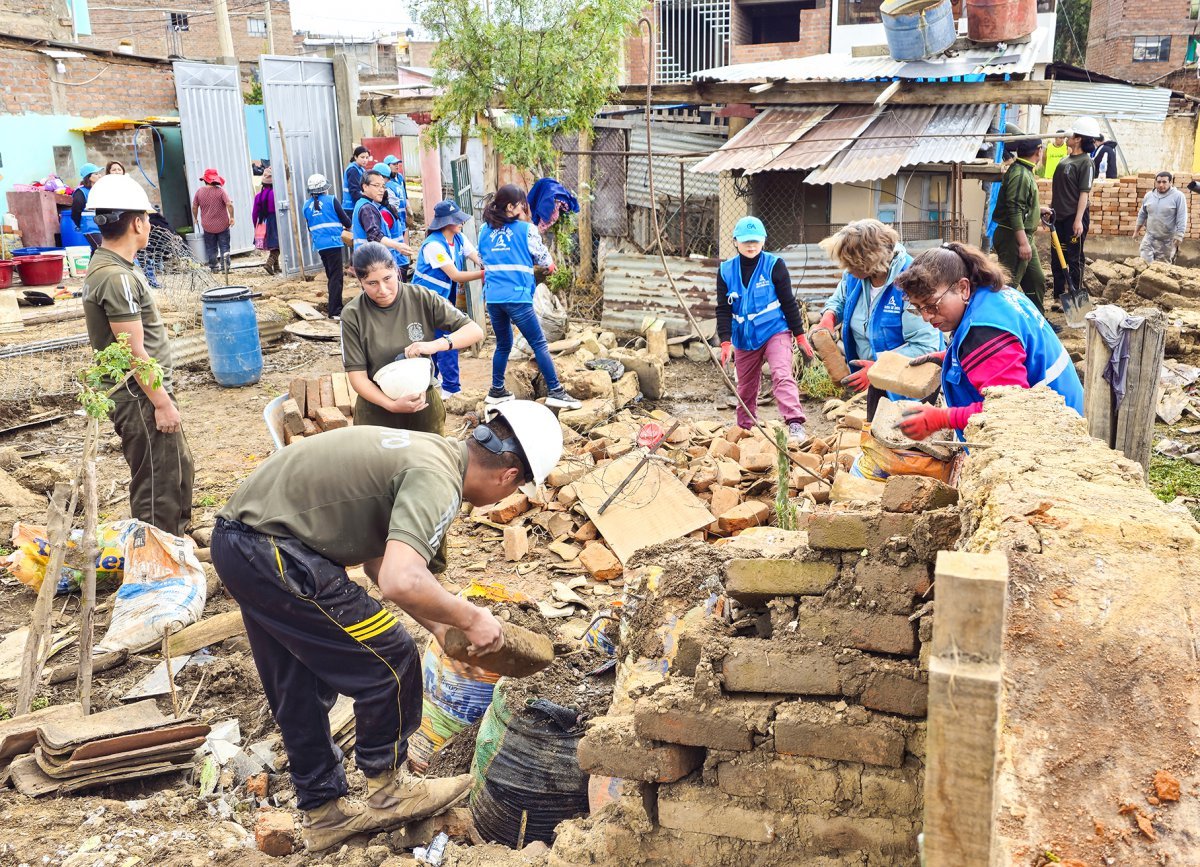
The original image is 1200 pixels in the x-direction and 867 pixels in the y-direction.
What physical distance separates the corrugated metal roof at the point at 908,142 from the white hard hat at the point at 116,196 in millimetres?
6842

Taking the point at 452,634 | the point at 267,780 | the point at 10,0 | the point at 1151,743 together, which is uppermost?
the point at 10,0

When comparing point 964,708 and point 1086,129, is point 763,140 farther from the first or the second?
point 964,708

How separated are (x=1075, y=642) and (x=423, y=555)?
5.69ft

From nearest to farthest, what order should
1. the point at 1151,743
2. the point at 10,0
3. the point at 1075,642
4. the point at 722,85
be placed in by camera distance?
the point at 1151,743, the point at 1075,642, the point at 722,85, the point at 10,0

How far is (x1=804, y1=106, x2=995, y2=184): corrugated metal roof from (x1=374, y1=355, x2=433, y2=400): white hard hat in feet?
20.4

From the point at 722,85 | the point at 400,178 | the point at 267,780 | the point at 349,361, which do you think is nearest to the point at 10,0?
the point at 400,178

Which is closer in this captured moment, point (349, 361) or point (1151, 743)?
point (1151, 743)

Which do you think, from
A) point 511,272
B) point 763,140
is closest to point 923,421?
point 511,272

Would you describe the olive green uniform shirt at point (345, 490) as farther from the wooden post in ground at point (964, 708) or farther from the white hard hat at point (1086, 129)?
the white hard hat at point (1086, 129)

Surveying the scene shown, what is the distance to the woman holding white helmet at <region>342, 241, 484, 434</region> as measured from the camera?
5418mm

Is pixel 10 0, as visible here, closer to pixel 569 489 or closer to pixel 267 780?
pixel 569 489

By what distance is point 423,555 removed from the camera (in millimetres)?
2967

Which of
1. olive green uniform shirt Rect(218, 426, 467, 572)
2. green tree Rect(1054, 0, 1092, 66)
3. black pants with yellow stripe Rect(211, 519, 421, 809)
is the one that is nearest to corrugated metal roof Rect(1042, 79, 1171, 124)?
green tree Rect(1054, 0, 1092, 66)

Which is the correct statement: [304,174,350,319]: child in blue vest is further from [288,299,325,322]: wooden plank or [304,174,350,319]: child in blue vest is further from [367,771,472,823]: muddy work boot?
[367,771,472,823]: muddy work boot
